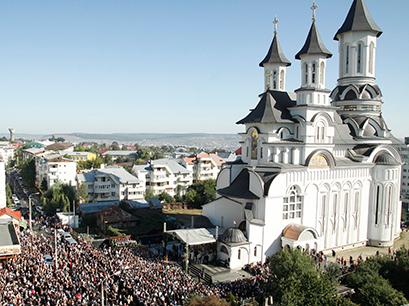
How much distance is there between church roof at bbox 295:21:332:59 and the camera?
28.2 m

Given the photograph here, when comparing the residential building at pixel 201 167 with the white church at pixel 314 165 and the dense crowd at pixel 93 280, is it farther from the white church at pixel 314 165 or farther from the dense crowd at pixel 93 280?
the dense crowd at pixel 93 280

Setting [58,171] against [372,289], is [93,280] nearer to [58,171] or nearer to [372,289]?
[372,289]

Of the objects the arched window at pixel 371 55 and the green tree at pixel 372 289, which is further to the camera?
the arched window at pixel 371 55

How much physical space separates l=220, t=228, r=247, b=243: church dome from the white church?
0.20 feet

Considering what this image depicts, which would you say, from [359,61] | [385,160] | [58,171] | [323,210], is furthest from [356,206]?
[58,171]

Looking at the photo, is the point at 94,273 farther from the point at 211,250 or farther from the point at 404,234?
the point at 404,234

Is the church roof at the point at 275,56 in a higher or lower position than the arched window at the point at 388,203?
higher

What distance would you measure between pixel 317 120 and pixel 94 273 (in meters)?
17.5

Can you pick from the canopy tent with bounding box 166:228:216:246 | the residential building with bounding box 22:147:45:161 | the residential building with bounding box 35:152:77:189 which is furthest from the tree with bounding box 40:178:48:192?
the canopy tent with bounding box 166:228:216:246

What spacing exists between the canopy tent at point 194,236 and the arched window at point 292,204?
5246 mm

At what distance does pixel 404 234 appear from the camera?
35.1 metres

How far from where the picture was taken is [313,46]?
28.5 meters

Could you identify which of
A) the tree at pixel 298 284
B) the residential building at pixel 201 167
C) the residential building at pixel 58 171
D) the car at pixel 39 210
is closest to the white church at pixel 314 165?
the tree at pixel 298 284

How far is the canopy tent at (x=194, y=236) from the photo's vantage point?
2417 cm
